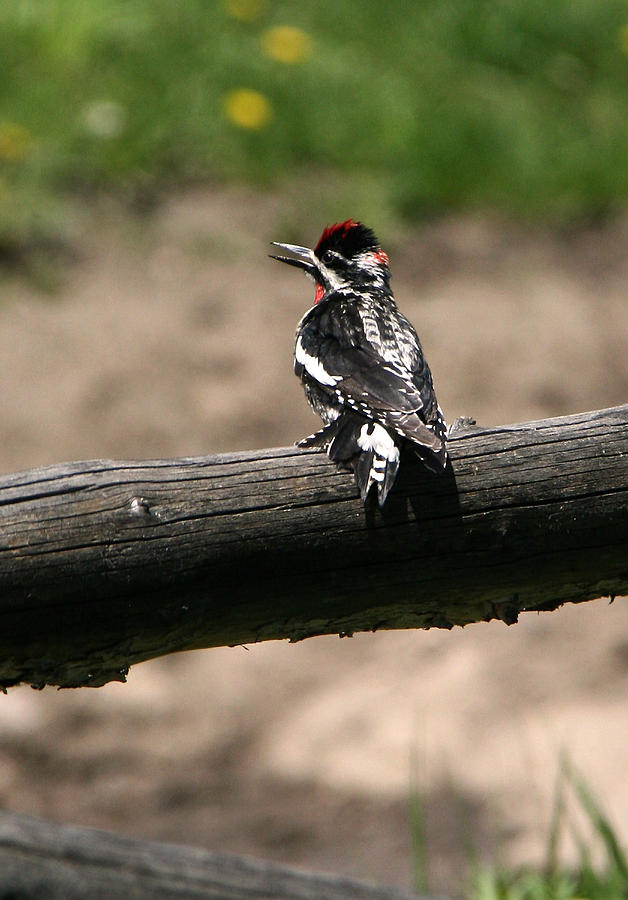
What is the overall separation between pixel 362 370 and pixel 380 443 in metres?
0.73

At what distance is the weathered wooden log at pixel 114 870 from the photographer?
4.14 feet

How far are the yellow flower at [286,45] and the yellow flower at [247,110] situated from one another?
0.44m

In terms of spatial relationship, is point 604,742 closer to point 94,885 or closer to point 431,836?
point 431,836

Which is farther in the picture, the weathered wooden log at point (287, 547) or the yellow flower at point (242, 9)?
the yellow flower at point (242, 9)

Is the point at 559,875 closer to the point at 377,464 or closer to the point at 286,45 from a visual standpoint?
the point at 377,464

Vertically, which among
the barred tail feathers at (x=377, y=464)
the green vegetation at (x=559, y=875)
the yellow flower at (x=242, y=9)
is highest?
the yellow flower at (x=242, y=9)

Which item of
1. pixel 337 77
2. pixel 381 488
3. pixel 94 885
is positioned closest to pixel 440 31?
pixel 337 77

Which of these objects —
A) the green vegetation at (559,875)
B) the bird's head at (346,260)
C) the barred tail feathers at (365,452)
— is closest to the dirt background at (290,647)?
the green vegetation at (559,875)

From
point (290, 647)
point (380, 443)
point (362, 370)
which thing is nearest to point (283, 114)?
point (290, 647)

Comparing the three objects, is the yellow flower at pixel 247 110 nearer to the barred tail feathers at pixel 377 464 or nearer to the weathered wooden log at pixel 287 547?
the barred tail feathers at pixel 377 464

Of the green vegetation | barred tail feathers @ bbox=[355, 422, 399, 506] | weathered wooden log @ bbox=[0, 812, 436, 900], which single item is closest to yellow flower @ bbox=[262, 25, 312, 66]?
the green vegetation

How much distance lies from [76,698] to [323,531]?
418 centimetres

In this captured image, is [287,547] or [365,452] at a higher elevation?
[365,452]

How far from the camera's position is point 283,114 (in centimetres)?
880
